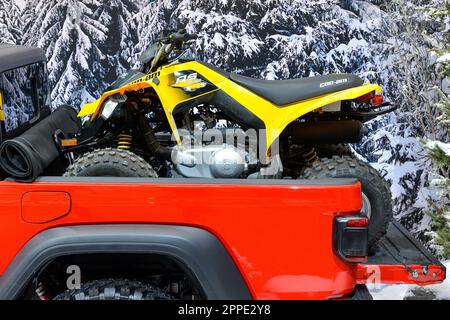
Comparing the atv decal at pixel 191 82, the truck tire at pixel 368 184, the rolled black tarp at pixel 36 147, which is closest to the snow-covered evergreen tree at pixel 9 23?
the rolled black tarp at pixel 36 147

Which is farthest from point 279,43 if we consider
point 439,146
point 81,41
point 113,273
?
point 113,273

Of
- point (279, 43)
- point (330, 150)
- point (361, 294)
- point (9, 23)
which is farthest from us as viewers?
point (9, 23)

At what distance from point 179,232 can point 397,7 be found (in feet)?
10.2

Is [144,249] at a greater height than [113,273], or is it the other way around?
[144,249]

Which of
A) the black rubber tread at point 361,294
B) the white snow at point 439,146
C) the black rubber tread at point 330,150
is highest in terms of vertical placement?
the black rubber tread at point 330,150

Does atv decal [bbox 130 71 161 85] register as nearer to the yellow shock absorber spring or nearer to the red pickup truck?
the yellow shock absorber spring

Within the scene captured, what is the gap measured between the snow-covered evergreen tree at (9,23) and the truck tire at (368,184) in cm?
307

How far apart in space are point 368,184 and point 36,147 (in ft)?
4.86

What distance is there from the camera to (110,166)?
2.41 m

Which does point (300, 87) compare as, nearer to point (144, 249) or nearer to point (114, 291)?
point (144, 249)

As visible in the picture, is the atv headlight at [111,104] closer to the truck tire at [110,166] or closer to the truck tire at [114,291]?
the truck tire at [110,166]

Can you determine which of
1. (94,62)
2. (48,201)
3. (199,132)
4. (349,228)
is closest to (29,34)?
(94,62)

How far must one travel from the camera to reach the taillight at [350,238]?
1.76 m
